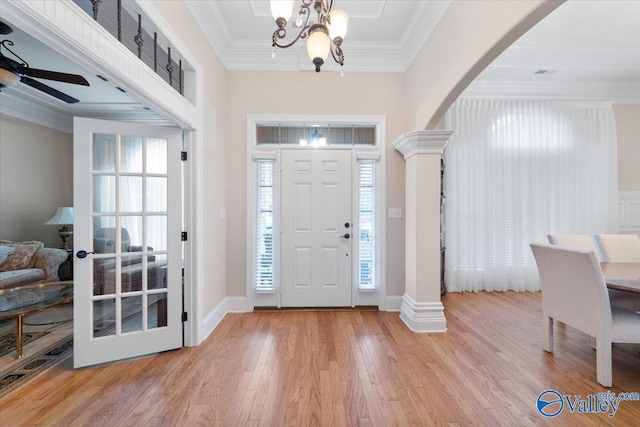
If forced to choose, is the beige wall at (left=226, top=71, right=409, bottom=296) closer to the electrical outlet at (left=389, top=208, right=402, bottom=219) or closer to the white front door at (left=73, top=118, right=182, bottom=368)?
the electrical outlet at (left=389, top=208, right=402, bottom=219)

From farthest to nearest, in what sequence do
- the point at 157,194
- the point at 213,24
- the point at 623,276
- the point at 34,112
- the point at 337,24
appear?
1. the point at 34,112
2. the point at 213,24
3. the point at 157,194
4. the point at 623,276
5. the point at 337,24

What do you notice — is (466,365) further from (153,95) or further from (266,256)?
(153,95)

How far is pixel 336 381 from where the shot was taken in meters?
1.94

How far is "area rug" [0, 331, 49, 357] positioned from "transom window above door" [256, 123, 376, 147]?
3027mm

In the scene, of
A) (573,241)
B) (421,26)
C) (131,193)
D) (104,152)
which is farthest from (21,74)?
(573,241)

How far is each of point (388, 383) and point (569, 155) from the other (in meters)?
4.68

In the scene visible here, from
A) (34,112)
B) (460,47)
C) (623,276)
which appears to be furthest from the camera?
(34,112)

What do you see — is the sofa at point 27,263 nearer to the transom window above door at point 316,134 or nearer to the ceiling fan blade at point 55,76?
the ceiling fan blade at point 55,76

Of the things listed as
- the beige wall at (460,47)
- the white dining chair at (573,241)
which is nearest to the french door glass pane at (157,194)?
the beige wall at (460,47)

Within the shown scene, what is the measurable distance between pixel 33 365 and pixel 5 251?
2344 mm

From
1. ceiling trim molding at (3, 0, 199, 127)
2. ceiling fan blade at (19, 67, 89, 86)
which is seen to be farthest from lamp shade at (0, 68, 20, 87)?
ceiling trim molding at (3, 0, 199, 127)

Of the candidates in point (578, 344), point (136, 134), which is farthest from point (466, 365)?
point (136, 134)

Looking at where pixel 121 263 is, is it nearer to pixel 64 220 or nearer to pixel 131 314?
pixel 131 314

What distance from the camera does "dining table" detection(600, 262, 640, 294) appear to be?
1.81 meters
